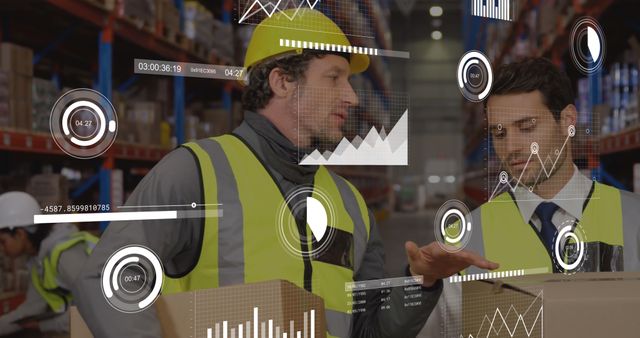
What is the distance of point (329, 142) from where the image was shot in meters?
1.54

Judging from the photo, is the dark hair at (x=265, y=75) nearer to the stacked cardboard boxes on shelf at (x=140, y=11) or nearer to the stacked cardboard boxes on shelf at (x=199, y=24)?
the stacked cardboard boxes on shelf at (x=199, y=24)

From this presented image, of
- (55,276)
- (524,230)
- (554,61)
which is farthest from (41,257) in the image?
(554,61)

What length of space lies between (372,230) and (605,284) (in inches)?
25.6

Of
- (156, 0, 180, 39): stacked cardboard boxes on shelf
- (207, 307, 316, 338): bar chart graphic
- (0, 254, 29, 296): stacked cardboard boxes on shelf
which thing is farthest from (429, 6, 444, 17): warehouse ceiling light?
(0, 254, 29, 296): stacked cardboard boxes on shelf

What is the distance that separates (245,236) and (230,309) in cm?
16

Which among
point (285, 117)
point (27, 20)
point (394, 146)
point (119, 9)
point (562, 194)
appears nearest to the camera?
point (285, 117)

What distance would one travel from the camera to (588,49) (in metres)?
2.21

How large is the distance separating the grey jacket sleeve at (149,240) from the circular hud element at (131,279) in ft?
0.04

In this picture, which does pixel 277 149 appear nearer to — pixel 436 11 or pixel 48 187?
pixel 48 187

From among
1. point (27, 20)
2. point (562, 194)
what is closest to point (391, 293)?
point (562, 194)

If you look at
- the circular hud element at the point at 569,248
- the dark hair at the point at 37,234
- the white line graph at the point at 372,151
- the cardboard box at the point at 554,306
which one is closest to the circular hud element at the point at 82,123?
the dark hair at the point at 37,234

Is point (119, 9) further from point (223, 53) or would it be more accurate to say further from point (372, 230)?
point (372, 230)

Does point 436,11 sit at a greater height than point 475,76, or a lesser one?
greater

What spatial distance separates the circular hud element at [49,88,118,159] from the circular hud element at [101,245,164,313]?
0.21 metres
